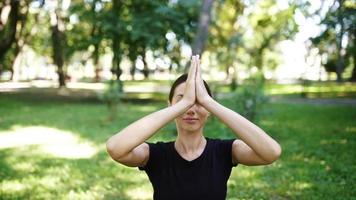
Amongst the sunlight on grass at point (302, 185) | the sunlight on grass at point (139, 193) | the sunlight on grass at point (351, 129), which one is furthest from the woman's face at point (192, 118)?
the sunlight on grass at point (351, 129)

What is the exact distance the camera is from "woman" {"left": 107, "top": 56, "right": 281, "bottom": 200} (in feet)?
8.05

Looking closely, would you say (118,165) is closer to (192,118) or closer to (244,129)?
(192,118)

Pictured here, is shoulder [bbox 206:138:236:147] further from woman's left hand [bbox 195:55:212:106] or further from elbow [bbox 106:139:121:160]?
elbow [bbox 106:139:121:160]

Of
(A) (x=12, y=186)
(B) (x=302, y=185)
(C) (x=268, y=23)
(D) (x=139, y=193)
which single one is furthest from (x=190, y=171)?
(C) (x=268, y=23)

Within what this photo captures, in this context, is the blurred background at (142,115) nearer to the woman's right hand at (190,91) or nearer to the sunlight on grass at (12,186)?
the sunlight on grass at (12,186)

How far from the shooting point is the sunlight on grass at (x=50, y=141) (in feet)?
32.6

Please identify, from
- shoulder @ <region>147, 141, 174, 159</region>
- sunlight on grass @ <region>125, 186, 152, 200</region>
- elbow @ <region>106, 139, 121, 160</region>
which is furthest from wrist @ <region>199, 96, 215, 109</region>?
sunlight on grass @ <region>125, 186, 152, 200</region>

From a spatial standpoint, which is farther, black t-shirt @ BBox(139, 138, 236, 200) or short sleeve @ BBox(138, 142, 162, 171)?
short sleeve @ BBox(138, 142, 162, 171)

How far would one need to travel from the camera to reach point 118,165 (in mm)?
8609

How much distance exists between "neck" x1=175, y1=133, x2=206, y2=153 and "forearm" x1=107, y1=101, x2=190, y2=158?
0.25 metres

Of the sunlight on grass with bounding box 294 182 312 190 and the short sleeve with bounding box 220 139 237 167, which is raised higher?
the short sleeve with bounding box 220 139 237 167

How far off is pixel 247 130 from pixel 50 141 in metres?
9.65

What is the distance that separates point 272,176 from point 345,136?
16.9 feet

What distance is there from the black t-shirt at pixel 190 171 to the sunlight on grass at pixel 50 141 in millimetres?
7033
